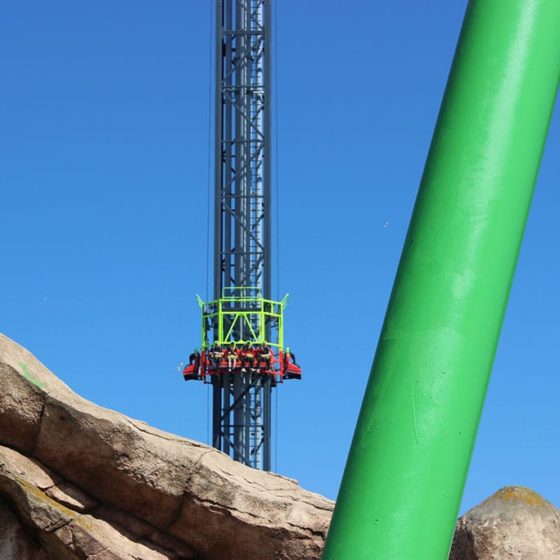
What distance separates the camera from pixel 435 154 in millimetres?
2520

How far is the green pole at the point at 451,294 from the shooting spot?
232 cm

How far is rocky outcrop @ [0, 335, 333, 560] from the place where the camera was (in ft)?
32.1

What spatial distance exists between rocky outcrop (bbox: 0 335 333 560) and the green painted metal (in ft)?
118

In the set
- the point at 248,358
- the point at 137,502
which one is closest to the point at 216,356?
the point at 248,358

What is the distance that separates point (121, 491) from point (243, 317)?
36205mm

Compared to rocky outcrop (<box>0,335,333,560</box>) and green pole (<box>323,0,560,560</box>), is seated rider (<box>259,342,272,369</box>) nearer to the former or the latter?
rocky outcrop (<box>0,335,333,560</box>)

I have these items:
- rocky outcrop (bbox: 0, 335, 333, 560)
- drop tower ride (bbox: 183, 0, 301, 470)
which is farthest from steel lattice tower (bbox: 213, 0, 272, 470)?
rocky outcrop (bbox: 0, 335, 333, 560)

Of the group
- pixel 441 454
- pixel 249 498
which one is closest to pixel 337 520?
pixel 441 454

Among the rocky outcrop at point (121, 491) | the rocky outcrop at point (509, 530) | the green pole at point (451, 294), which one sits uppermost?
the rocky outcrop at point (509, 530)

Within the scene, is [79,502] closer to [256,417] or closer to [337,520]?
[337,520]

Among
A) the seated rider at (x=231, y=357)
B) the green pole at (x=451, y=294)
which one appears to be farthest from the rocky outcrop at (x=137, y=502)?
the seated rider at (x=231, y=357)

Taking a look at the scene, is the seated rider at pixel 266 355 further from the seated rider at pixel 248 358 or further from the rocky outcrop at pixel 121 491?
the rocky outcrop at pixel 121 491

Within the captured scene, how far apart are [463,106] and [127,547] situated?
7966 millimetres

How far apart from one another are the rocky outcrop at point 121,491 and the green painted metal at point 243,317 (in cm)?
3584
